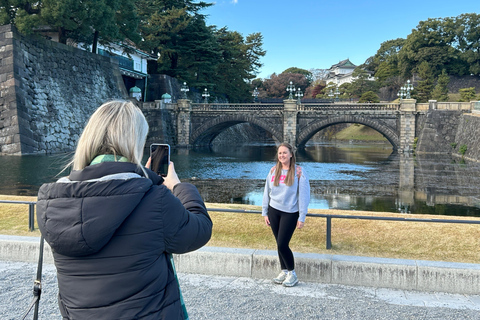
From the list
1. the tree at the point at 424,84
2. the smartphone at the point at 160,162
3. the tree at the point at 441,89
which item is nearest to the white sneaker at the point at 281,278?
the smartphone at the point at 160,162

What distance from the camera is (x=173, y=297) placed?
2.08 meters

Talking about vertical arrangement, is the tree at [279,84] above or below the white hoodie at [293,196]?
above

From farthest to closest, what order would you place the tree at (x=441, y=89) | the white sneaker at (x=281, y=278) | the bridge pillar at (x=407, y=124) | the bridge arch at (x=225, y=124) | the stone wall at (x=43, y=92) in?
the tree at (x=441, y=89) < the bridge arch at (x=225, y=124) < the bridge pillar at (x=407, y=124) < the stone wall at (x=43, y=92) < the white sneaker at (x=281, y=278)

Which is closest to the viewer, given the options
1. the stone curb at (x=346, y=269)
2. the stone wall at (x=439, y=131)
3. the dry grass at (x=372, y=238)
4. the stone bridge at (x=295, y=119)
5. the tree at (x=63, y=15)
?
the stone curb at (x=346, y=269)

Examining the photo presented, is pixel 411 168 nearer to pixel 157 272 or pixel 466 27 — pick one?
pixel 157 272

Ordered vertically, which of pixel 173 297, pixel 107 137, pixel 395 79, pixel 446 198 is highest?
pixel 395 79

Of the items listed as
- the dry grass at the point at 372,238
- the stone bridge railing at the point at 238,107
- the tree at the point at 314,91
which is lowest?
the dry grass at the point at 372,238

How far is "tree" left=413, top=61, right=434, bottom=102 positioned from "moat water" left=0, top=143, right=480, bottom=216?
2883 cm

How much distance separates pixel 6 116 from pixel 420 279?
89.2 feet

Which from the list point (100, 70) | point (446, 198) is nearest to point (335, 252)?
point (446, 198)

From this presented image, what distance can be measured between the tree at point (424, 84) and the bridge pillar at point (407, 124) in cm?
1617

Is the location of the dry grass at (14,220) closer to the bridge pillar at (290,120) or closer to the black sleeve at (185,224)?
the black sleeve at (185,224)

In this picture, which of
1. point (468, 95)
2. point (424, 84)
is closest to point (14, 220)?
point (468, 95)

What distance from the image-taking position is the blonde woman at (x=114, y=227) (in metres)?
1.85
